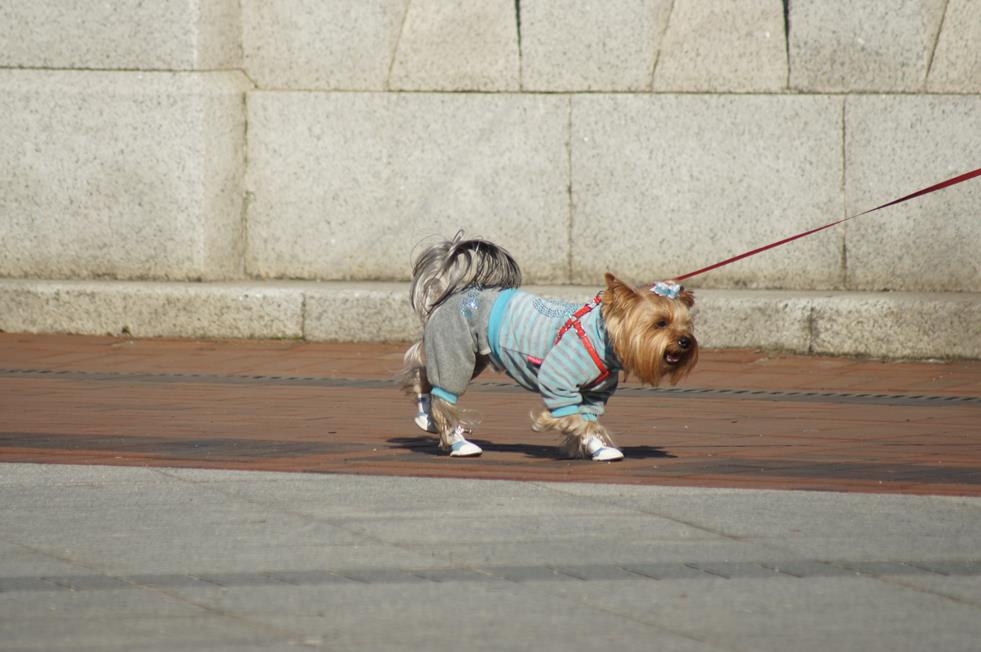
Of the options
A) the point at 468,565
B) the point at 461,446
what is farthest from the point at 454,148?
the point at 468,565

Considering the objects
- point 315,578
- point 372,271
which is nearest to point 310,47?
point 372,271

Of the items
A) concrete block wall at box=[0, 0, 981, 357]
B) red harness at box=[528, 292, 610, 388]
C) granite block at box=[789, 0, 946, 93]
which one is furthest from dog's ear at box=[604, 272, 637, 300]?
granite block at box=[789, 0, 946, 93]

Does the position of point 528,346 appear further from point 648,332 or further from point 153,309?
point 153,309

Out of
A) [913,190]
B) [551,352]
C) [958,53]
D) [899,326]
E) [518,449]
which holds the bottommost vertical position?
[518,449]

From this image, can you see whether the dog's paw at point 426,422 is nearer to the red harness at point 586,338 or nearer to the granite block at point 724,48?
the red harness at point 586,338

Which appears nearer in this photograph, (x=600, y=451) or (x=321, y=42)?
(x=600, y=451)

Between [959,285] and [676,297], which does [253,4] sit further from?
[676,297]

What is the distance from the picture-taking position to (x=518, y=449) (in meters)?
7.23

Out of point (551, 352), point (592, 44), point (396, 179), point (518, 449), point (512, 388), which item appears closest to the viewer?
point (551, 352)

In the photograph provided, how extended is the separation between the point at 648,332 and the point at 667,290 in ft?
0.70

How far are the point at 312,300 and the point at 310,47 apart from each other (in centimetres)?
201

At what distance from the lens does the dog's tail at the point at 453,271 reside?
272 inches

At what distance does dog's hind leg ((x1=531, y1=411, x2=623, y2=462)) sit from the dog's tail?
2.20 feet

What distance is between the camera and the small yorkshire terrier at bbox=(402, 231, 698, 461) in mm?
6395
